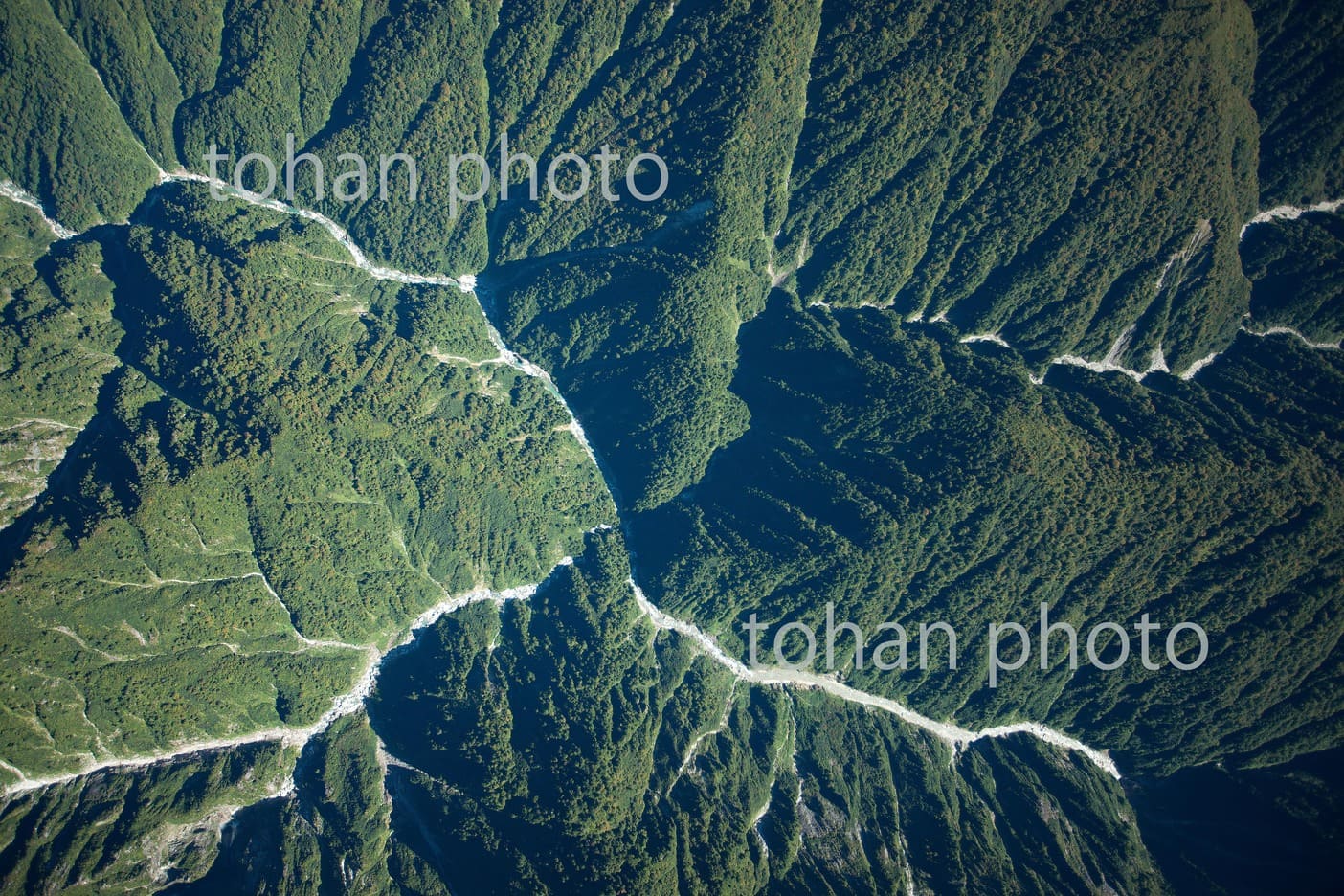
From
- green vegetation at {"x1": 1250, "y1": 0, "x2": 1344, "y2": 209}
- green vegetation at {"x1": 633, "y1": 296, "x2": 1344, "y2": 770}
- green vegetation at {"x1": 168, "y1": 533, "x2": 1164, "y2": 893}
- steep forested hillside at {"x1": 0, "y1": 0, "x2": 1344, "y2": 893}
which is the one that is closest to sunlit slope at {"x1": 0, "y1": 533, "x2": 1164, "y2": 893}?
green vegetation at {"x1": 168, "y1": 533, "x2": 1164, "y2": 893}

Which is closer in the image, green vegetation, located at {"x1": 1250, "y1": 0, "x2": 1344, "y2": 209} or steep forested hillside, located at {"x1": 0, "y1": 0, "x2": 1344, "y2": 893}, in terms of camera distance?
steep forested hillside, located at {"x1": 0, "y1": 0, "x2": 1344, "y2": 893}

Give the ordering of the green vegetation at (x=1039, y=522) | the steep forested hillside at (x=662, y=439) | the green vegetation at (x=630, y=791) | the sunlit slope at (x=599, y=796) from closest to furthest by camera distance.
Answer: the sunlit slope at (x=599, y=796) < the green vegetation at (x=630, y=791) < the steep forested hillside at (x=662, y=439) < the green vegetation at (x=1039, y=522)

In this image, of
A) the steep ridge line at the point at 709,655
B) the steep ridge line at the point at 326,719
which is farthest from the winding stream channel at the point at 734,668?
the steep ridge line at the point at 326,719

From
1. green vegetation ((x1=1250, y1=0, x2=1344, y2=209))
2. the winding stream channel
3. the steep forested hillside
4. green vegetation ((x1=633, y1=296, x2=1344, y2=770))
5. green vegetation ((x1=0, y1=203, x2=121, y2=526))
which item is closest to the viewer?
the steep forested hillside

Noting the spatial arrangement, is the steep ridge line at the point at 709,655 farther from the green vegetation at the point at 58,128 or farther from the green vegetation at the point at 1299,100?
the green vegetation at the point at 1299,100

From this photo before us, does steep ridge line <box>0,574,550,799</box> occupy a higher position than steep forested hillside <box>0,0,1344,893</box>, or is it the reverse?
steep forested hillside <box>0,0,1344,893</box>

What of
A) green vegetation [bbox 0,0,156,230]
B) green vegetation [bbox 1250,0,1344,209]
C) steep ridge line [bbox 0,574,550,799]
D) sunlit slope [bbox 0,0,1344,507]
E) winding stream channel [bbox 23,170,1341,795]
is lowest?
steep ridge line [bbox 0,574,550,799]

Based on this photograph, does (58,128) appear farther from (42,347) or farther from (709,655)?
(709,655)

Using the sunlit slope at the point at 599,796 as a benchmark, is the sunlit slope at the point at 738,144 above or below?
above

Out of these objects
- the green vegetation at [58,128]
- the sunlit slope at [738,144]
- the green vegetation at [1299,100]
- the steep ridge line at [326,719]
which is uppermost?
the green vegetation at [1299,100]

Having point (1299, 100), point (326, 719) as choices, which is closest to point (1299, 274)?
point (1299, 100)

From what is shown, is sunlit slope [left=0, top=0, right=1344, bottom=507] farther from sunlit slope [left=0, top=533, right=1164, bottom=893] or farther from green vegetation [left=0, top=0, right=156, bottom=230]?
sunlit slope [left=0, top=533, right=1164, bottom=893]
